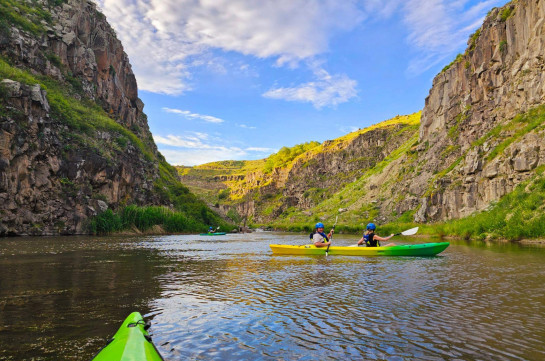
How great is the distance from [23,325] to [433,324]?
9092 mm

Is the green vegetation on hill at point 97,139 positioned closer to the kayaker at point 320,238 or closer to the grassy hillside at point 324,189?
the grassy hillside at point 324,189

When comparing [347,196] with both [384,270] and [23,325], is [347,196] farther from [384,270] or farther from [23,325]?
[23,325]

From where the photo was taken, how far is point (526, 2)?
148 feet

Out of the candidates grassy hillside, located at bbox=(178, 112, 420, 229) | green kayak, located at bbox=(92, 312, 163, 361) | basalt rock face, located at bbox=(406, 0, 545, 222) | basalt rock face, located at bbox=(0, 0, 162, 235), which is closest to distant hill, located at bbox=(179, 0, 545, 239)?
basalt rock face, located at bbox=(406, 0, 545, 222)

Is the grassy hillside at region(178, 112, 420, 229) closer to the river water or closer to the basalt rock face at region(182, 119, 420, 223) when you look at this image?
the basalt rock face at region(182, 119, 420, 223)

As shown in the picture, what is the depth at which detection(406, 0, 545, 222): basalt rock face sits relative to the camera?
3784 centimetres

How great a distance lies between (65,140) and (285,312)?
5910 cm

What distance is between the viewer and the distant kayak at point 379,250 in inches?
887

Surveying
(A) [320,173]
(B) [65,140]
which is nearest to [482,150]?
(B) [65,140]

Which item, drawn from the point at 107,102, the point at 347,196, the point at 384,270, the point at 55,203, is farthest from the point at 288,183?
the point at 384,270

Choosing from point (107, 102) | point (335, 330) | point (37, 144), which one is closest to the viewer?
point (335, 330)

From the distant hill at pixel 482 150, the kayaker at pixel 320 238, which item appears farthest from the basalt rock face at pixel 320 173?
the kayaker at pixel 320 238

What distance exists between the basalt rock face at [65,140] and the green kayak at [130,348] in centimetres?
4701

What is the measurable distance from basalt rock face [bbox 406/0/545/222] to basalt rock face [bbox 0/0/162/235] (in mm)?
53099
